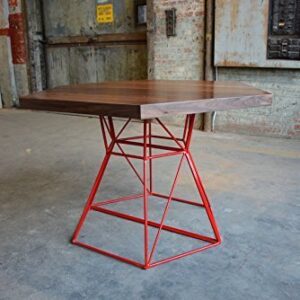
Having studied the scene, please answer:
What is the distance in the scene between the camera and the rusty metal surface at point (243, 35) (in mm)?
3945

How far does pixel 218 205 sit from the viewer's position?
7.99 ft

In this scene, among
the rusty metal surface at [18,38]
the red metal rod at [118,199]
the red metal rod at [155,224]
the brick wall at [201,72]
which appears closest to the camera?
the red metal rod at [155,224]

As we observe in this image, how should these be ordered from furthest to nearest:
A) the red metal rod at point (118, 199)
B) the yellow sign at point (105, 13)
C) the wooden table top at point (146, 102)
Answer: the yellow sign at point (105, 13)
the red metal rod at point (118, 199)
the wooden table top at point (146, 102)

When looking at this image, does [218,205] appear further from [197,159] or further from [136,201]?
[197,159]

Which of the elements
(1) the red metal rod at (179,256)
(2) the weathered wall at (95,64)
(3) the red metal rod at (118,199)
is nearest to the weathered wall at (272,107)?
(2) the weathered wall at (95,64)

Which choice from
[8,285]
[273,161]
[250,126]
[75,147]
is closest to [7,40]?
[75,147]

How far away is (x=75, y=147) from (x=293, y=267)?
8.68ft

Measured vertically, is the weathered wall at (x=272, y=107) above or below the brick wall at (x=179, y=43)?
below

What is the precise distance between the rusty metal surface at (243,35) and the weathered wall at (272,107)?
12 centimetres

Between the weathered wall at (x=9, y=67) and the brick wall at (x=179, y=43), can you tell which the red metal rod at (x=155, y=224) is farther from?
the weathered wall at (x=9, y=67)

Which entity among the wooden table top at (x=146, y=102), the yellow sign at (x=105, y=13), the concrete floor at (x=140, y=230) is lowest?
the concrete floor at (x=140, y=230)

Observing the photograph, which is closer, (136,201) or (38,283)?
(38,283)

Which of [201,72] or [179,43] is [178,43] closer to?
[179,43]

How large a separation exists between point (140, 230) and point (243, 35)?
276 cm
